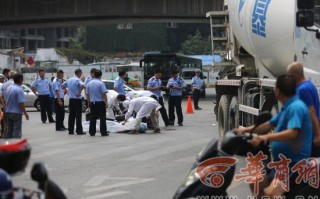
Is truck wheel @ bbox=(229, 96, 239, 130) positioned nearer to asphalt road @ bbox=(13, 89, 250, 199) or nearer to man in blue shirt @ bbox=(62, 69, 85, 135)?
asphalt road @ bbox=(13, 89, 250, 199)

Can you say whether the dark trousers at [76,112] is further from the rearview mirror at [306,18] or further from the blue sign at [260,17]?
the rearview mirror at [306,18]

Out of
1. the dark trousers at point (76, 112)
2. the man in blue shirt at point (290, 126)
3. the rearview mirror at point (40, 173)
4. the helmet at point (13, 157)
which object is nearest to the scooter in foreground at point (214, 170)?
the man in blue shirt at point (290, 126)

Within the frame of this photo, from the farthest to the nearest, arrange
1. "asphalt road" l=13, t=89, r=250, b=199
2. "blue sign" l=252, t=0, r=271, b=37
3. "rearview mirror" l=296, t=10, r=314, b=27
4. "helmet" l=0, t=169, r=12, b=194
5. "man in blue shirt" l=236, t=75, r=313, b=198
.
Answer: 1. "blue sign" l=252, t=0, r=271, b=37
2. "asphalt road" l=13, t=89, r=250, b=199
3. "rearview mirror" l=296, t=10, r=314, b=27
4. "man in blue shirt" l=236, t=75, r=313, b=198
5. "helmet" l=0, t=169, r=12, b=194

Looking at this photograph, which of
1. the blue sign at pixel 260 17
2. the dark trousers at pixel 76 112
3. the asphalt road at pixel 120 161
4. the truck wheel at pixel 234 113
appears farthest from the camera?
the dark trousers at pixel 76 112

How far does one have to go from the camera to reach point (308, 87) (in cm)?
767

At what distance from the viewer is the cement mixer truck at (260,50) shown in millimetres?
10211

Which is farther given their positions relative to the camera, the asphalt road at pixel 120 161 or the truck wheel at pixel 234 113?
the truck wheel at pixel 234 113

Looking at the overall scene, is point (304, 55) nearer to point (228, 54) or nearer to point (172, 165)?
point (172, 165)

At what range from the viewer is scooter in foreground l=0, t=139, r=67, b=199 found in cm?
469

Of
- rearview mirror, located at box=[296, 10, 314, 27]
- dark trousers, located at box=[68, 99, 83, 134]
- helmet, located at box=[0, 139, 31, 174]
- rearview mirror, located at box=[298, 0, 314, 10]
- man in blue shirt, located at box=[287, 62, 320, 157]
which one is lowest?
dark trousers, located at box=[68, 99, 83, 134]

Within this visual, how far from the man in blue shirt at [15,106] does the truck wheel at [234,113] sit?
168 inches

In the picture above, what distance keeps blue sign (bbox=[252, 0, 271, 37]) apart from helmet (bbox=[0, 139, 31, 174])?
292 inches

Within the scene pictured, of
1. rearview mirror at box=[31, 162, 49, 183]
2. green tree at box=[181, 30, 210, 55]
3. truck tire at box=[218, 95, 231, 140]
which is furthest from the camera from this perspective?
green tree at box=[181, 30, 210, 55]

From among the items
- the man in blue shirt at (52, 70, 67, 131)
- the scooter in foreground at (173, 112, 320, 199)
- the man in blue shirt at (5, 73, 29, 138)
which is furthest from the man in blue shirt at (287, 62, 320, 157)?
the man in blue shirt at (52, 70, 67, 131)
